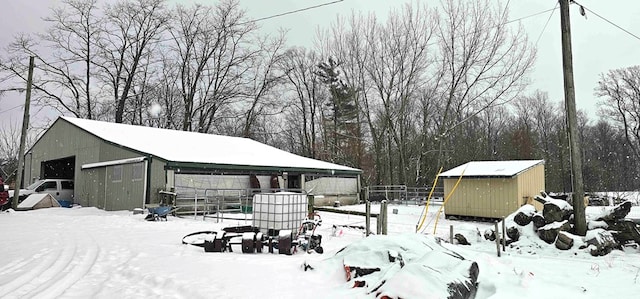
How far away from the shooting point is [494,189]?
16.4m

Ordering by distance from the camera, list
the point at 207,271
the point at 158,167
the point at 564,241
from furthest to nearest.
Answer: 1. the point at 158,167
2. the point at 564,241
3. the point at 207,271

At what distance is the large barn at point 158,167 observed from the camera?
1661 centimetres

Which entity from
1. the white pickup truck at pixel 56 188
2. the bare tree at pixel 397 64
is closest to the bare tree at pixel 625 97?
the bare tree at pixel 397 64

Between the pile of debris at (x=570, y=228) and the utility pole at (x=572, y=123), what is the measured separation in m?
0.40

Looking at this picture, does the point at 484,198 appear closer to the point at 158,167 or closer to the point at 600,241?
the point at 600,241

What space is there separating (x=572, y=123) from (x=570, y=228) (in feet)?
9.11

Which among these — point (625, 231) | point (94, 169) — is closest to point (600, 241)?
point (625, 231)

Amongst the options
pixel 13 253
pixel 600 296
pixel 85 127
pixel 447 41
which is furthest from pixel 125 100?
pixel 600 296

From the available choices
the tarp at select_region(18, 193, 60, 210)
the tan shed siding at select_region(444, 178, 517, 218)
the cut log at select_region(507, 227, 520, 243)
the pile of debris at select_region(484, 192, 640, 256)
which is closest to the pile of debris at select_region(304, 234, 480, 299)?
the pile of debris at select_region(484, 192, 640, 256)

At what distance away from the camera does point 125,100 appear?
117ft

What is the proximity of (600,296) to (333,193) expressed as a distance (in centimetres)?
1876

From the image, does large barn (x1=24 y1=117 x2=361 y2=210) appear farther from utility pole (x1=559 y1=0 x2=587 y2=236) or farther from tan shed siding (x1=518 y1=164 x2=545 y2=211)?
utility pole (x1=559 y1=0 x2=587 y2=236)

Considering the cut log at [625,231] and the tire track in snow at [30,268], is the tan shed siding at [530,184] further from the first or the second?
the tire track in snow at [30,268]

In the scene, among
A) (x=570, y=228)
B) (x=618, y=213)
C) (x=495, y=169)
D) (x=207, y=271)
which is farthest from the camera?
(x=495, y=169)
